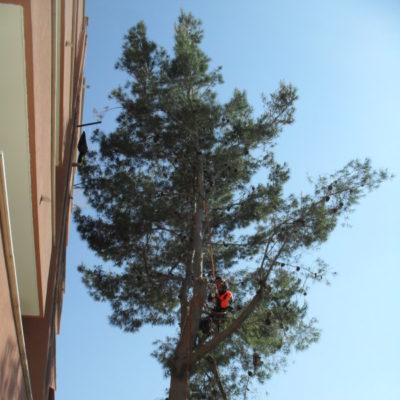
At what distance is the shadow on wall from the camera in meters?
5.84

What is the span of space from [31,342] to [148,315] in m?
3.50

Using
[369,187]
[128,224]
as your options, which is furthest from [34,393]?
[369,187]

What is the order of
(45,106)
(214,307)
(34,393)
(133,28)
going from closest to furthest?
(45,106) → (34,393) → (214,307) → (133,28)

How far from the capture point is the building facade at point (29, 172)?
231 inches

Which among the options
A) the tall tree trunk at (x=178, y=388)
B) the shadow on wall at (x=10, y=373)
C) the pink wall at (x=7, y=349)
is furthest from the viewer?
the tall tree trunk at (x=178, y=388)

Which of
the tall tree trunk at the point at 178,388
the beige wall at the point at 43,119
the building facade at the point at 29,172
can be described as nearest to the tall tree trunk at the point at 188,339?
the tall tree trunk at the point at 178,388

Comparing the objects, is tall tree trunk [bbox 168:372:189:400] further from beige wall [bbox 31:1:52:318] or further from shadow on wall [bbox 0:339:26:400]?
shadow on wall [bbox 0:339:26:400]

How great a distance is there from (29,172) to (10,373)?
97.6 inches

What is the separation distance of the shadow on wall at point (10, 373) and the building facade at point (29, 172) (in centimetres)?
1

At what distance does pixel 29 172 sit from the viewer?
711cm

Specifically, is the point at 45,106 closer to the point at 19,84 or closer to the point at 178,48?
the point at 19,84

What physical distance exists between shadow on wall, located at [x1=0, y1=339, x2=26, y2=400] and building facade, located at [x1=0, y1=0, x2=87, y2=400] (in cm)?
1

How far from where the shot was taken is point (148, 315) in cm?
1220

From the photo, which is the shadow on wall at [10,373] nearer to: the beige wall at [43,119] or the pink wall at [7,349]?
the pink wall at [7,349]
